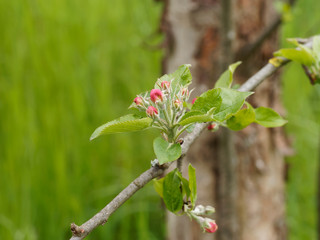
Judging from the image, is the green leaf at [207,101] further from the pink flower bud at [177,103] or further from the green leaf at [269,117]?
the green leaf at [269,117]

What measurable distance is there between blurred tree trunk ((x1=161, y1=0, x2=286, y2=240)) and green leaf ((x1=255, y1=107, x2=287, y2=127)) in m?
0.86

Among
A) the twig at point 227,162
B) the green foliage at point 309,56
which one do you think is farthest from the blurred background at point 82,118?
the green foliage at point 309,56

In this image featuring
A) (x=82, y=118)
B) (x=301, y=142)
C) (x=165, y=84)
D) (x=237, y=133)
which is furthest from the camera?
(x=301, y=142)

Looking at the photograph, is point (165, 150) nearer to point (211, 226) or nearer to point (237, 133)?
point (211, 226)

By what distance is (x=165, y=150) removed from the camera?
55 cm

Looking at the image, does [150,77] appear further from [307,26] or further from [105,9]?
[307,26]

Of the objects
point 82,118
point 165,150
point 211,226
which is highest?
point 82,118

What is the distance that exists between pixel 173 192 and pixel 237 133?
1.15m

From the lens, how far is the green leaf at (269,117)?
745 mm

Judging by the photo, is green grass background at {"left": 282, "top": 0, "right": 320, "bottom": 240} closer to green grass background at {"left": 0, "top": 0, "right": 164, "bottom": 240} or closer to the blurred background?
the blurred background

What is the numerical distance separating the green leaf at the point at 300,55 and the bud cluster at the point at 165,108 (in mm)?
294

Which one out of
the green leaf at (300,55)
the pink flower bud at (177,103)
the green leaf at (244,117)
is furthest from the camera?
the green leaf at (300,55)

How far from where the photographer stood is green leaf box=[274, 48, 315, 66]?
818 mm

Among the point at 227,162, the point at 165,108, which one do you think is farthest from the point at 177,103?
the point at 227,162
